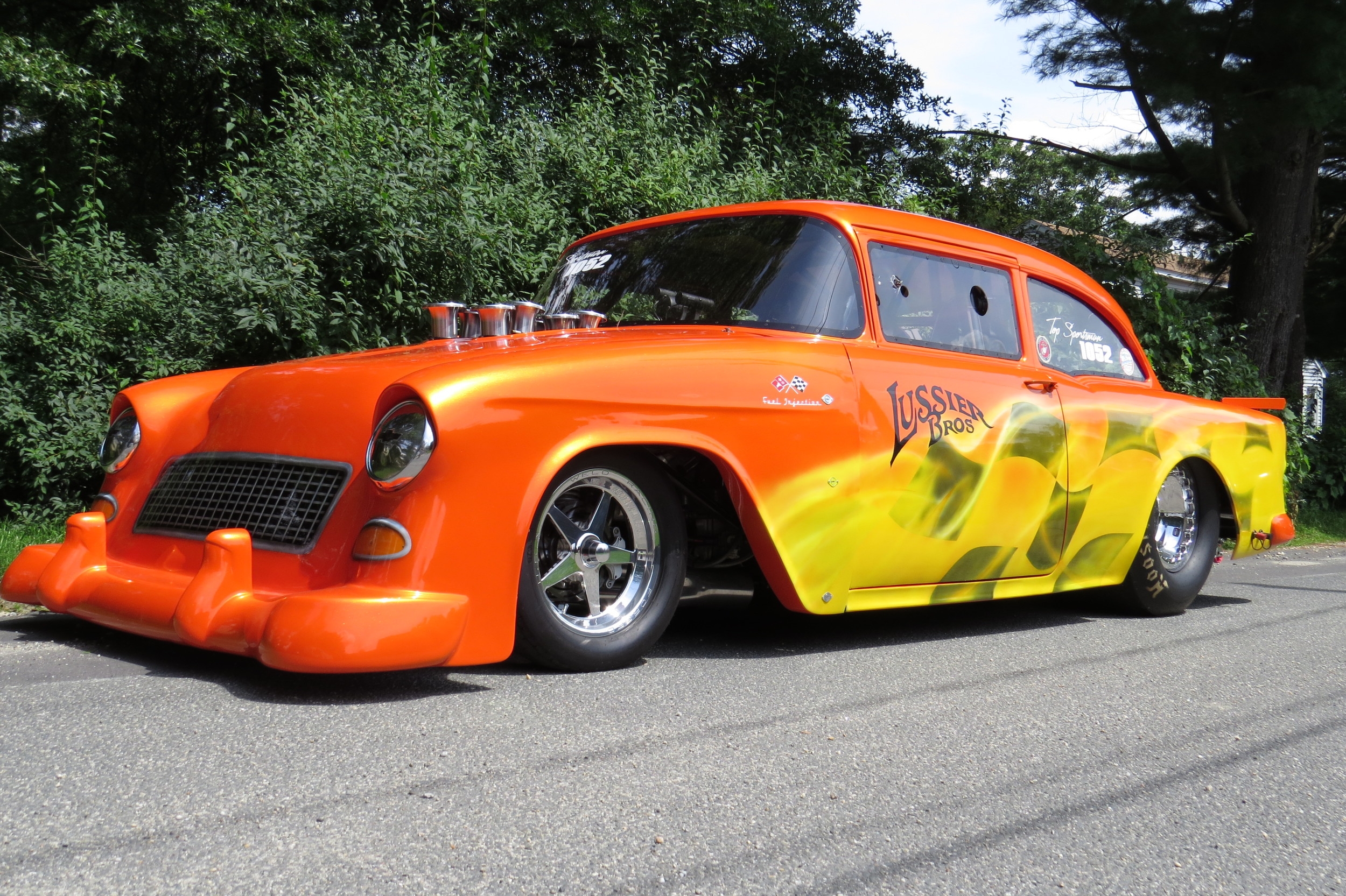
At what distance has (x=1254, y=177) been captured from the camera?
13797mm

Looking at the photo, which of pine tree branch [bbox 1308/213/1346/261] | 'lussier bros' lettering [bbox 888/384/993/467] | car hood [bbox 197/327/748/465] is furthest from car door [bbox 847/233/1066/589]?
pine tree branch [bbox 1308/213/1346/261]

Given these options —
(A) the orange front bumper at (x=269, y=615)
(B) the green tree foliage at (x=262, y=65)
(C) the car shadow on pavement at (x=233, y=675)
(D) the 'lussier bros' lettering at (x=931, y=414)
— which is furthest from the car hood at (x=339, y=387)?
(B) the green tree foliage at (x=262, y=65)

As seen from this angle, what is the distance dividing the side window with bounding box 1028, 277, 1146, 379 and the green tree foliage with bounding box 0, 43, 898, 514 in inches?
125

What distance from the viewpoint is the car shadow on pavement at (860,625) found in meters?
4.33

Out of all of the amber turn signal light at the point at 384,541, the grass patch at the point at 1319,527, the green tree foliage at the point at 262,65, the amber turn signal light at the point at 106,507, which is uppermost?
the green tree foliage at the point at 262,65

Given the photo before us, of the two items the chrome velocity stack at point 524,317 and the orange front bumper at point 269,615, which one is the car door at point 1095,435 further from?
the orange front bumper at point 269,615

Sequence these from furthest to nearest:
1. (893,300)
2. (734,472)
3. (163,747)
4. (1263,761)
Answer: (893,300) → (734,472) → (1263,761) → (163,747)

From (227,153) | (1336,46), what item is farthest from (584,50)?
(1336,46)

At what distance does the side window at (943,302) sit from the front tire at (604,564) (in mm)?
1299

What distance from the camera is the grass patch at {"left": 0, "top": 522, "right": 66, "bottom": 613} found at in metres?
5.37

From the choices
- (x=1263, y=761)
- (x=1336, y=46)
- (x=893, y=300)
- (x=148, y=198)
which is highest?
(x=1336, y=46)

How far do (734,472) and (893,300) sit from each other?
1.21 m

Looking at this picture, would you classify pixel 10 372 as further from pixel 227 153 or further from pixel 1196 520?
pixel 1196 520

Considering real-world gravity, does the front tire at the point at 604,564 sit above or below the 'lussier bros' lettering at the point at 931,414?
below
